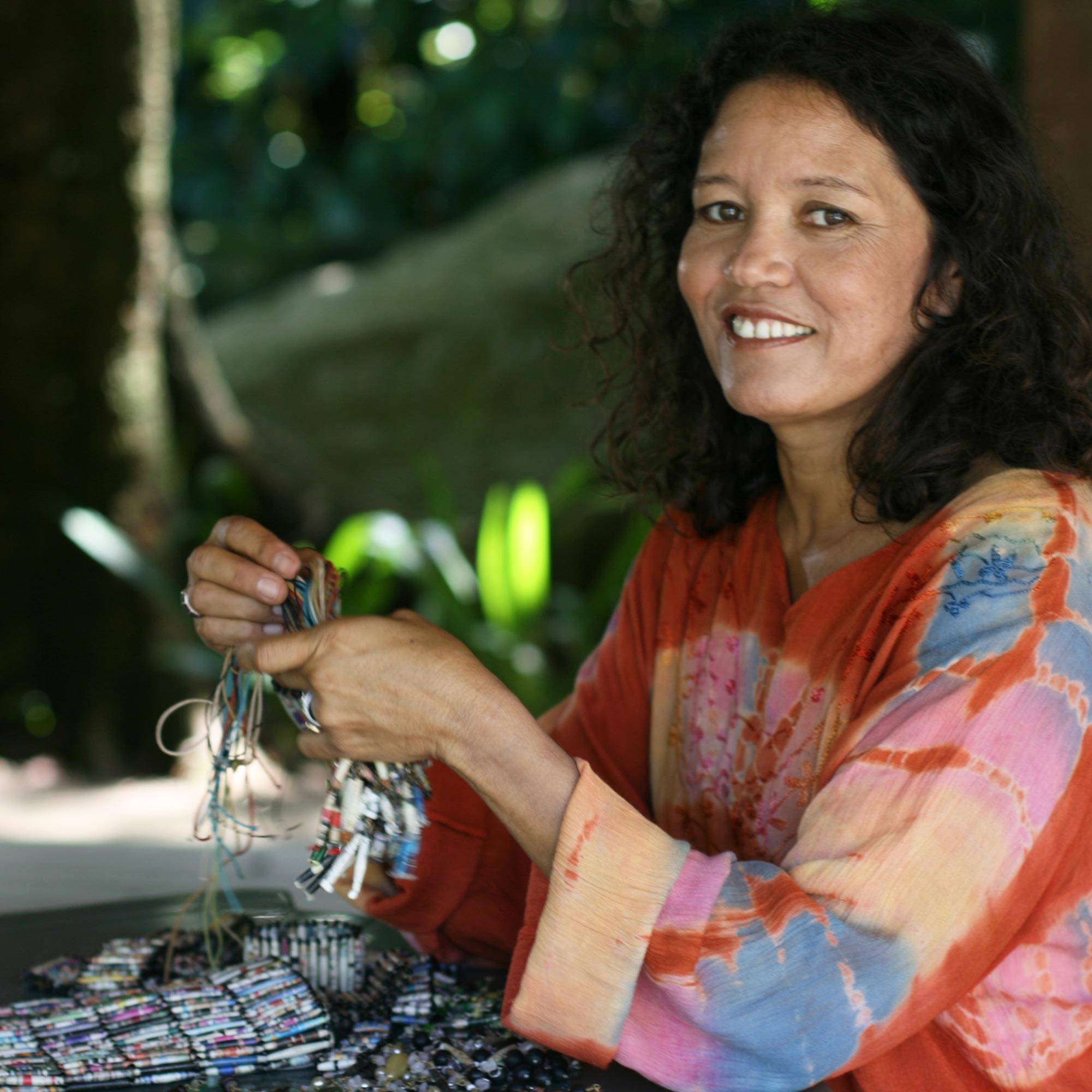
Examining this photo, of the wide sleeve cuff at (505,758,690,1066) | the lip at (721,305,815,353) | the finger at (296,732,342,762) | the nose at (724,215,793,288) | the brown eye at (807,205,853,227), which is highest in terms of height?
the brown eye at (807,205,853,227)

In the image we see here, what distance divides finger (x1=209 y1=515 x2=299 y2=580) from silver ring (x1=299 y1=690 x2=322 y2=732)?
166 mm

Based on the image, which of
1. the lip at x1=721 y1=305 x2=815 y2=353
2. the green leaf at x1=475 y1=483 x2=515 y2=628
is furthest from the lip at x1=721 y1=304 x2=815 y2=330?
the green leaf at x1=475 y1=483 x2=515 y2=628

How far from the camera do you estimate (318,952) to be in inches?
59.3

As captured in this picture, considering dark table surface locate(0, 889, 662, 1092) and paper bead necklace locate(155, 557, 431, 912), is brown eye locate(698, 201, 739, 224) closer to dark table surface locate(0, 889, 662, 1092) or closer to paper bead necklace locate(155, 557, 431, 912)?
paper bead necklace locate(155, 557, 431, 912)

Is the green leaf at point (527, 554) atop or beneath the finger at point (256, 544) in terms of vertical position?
beneath

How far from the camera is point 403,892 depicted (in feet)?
5.26

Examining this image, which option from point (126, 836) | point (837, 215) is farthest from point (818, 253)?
point (126, 836)

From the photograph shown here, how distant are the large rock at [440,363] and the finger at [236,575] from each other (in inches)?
149

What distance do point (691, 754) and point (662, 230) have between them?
2.58 feet

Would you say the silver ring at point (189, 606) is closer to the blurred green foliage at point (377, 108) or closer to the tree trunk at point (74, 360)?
the tree trunk at point (74, 360)

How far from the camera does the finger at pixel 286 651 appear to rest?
1.28 meters

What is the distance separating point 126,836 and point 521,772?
2606 mm

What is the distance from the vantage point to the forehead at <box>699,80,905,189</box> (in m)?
1.54

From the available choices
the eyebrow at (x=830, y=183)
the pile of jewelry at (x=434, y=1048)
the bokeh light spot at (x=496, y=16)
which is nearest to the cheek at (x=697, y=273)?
the eyebrow at (x=830, y=183)
